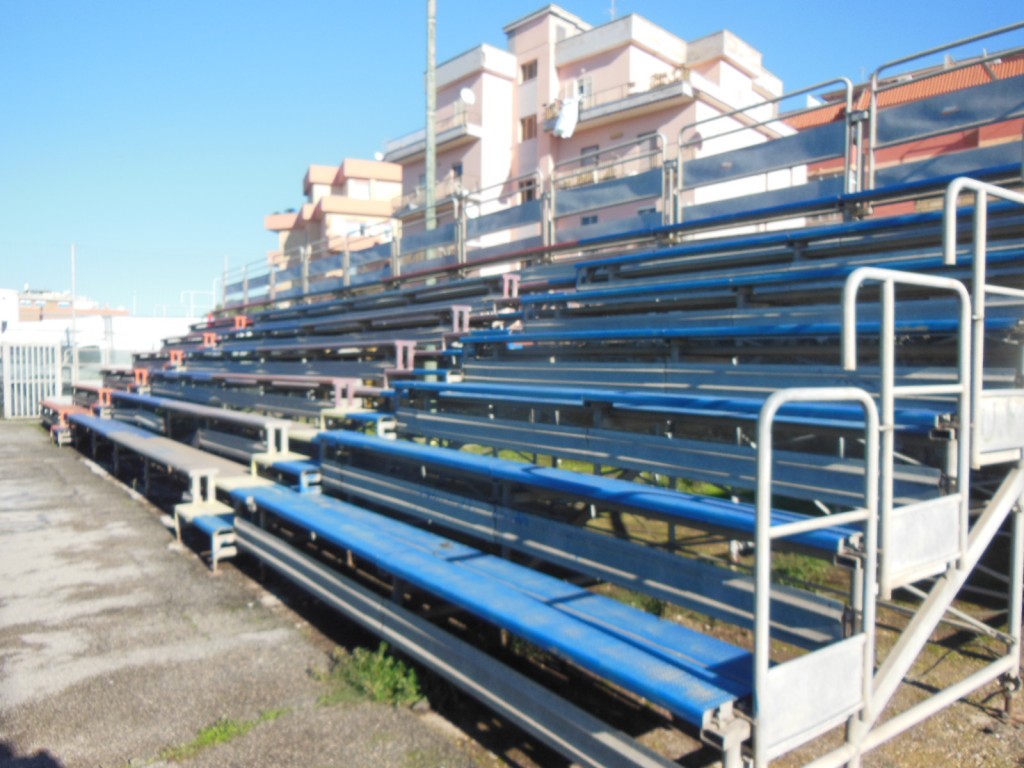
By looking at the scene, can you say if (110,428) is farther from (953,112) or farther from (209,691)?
(953,112)

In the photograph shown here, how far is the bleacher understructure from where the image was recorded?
2072mm

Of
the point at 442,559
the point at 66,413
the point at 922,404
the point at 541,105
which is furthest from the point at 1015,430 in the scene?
the point at 541,105

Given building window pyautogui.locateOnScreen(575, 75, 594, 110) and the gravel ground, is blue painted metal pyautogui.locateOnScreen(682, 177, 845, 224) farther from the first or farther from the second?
→ building window pyautogui.locateOnScreen(575, 75, 594, 110)

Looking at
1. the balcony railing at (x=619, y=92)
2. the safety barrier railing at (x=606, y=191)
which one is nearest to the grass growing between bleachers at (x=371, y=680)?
the safety barrier railing at (x=606, y=191)

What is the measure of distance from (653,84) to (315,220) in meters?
20.7

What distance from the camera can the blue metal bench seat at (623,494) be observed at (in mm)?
2354

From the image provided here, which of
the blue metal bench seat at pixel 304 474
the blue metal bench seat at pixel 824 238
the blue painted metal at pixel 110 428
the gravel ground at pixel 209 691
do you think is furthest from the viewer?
the blue painted metal at pixel 110 428

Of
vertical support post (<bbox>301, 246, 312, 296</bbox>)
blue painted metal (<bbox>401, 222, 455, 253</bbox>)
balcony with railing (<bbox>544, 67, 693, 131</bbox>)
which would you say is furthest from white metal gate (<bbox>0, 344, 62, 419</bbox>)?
balcony with railing (<bbox>544, 67, 693, 131</bbox>)

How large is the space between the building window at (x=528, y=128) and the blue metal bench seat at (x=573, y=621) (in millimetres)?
26133

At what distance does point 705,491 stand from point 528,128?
2554 cm

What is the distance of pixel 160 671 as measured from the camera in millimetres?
3316

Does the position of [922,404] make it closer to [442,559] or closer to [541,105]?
[442,559]

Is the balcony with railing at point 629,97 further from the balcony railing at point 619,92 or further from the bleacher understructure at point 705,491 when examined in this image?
the bleacher understructure at point 705,491

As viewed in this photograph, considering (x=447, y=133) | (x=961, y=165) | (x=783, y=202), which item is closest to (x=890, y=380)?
(x=961, y=165)
